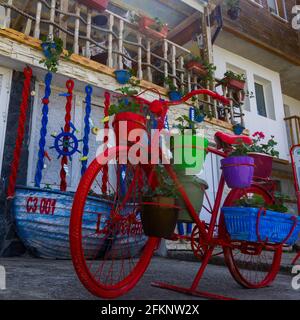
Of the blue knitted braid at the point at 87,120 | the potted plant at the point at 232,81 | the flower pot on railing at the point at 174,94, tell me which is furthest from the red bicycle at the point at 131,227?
the potted plant at the point at 232,81

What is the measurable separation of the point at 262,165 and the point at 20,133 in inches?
132

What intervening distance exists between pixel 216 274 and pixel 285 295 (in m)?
1.00

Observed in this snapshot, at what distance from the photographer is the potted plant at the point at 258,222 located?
215cm

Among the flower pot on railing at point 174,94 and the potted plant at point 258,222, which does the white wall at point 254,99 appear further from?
the potted plant at point 258,222

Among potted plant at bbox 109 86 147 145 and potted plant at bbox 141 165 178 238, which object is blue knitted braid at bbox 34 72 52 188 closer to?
potted plant at bbox 109 86 147 145

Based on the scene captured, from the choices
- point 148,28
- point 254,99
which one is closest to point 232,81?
point 254,99

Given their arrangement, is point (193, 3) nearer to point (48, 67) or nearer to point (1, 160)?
point (48, 67)

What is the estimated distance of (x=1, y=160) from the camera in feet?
14.8

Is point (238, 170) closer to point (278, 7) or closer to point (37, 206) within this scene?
point (37, 206)

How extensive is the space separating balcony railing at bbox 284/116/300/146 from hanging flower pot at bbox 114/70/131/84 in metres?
7.22

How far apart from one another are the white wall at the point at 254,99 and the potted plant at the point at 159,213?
25.8ft

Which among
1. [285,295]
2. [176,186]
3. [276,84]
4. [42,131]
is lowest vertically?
[285,295]

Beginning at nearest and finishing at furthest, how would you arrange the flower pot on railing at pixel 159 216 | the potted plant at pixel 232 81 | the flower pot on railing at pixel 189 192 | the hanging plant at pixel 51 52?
the flower pot on railing at pixel 159 216
the flower pot on railing at pixel 189 192
the hanging plant at pixel 51 52
the potted plant at pixel 232 81
